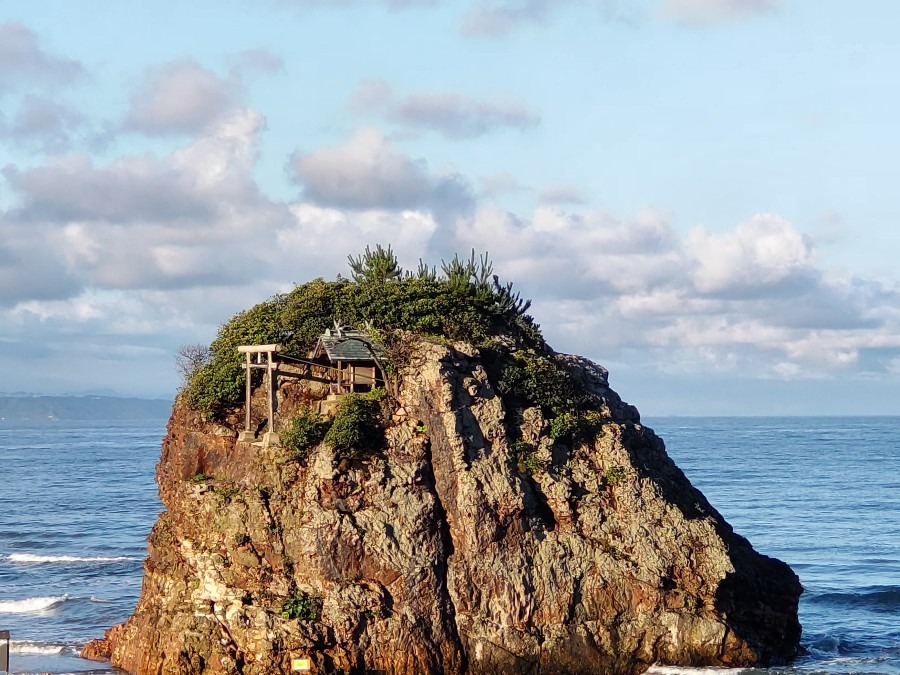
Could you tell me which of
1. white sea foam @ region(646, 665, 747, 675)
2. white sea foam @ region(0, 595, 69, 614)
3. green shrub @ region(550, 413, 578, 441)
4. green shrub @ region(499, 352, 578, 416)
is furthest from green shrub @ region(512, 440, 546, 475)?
white sea foam @ region(0, 595, 69, 614)

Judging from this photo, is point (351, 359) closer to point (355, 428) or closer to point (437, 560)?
point (355, 428)

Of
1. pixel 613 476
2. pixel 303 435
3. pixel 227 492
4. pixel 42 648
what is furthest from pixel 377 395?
pixel 42 648

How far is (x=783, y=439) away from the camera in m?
162

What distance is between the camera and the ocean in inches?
1555

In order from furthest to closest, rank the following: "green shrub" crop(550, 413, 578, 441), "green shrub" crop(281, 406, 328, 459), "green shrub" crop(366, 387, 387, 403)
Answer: "green shrub" crop(550, 413, 578, 441)
"green shrub" crop(366, 387, 387, 403)
"green shrub" crop(281, 406, 328, 459)

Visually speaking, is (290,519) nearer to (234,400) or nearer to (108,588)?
(234,400)

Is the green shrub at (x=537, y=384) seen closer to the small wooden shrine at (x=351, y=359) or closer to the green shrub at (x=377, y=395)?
the green shrub at (x=377, y=395)

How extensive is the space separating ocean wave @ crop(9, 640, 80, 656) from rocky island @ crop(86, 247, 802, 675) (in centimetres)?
309

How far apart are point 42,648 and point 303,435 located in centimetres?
1246

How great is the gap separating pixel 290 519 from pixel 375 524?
2.39 meters

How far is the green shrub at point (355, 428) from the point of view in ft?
105

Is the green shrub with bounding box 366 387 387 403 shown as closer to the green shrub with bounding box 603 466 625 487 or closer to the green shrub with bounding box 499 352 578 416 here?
the green shrub with bounding box 499 352 578 416

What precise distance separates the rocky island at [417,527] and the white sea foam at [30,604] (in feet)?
34.5

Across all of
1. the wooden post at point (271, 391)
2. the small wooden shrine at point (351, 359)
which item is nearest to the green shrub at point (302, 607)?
the wooden post at point (271, 391)
